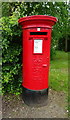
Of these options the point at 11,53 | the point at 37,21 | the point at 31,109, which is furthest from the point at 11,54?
the point at 31,109

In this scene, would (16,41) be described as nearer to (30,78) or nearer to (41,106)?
(30,78)

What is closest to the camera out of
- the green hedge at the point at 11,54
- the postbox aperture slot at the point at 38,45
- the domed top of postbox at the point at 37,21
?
the domed top of postbox at the point at 37,21

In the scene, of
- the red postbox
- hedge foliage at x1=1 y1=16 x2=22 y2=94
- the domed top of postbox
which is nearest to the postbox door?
the red postbox

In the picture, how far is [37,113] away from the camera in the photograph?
2.30 meters

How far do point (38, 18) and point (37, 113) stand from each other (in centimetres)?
187

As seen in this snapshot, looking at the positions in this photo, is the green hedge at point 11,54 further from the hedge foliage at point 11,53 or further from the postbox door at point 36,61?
the postbox door at point 36,61

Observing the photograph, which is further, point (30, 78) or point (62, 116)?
point (30, 78)

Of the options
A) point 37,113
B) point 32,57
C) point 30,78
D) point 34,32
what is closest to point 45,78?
point 30,78

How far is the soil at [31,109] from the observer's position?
2.24 metres

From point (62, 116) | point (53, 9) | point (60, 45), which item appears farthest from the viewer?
point (60, 45)

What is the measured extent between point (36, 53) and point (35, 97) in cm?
97

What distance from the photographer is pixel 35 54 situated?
2.30 metres

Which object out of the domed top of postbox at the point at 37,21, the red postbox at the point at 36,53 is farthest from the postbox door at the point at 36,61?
the domed top of postbox at the point at 37,21

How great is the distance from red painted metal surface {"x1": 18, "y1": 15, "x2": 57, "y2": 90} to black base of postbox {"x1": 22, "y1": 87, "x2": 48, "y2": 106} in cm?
9
